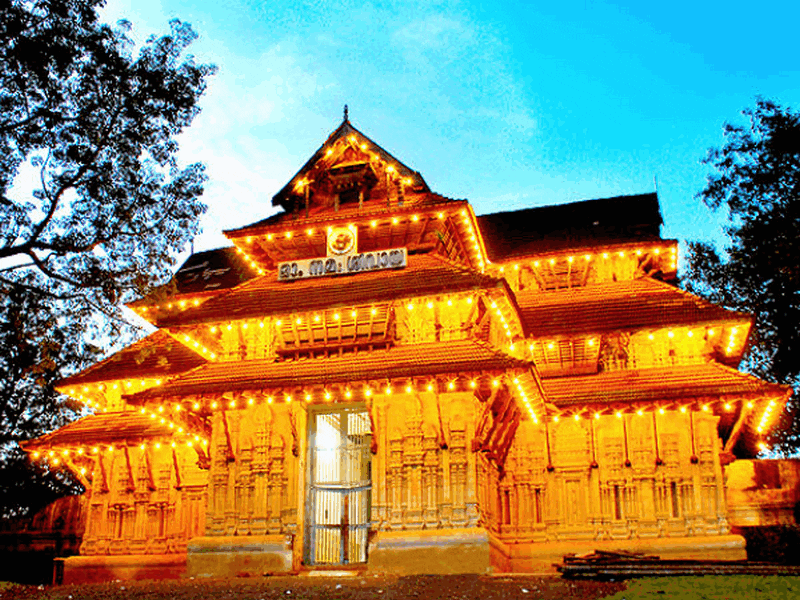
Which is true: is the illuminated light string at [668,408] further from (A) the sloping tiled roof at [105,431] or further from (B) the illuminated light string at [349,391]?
(A) the sloping tiled roof at [105,431]

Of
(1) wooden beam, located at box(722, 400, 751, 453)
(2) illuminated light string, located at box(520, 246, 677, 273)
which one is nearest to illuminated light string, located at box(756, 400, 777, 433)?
(1) wooden beam, located at box(722, 400, 751, 453)

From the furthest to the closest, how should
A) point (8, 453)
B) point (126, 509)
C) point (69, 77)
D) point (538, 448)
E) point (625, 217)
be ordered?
point (8, 453), point (625, 217), point (126, 509), point (538, 448), point (69, 77)

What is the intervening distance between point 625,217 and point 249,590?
15.5m

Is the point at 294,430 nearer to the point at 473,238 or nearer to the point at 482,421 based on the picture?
the point at 482,421

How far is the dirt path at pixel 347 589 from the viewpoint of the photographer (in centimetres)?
1216

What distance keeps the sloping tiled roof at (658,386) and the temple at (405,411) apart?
6 cm

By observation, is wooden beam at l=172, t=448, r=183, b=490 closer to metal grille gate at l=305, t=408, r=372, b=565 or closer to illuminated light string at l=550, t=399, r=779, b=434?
metal grille gate at l=305, t=408, r=372, b=565

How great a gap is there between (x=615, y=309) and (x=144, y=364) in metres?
13.0

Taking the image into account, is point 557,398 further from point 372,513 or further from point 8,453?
point 8,453

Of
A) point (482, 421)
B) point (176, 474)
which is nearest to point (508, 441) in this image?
point (482, 421)

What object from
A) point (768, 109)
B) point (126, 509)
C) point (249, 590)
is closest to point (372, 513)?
point (249, 590)

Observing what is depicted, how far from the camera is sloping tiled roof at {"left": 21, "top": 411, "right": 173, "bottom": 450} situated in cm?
2044

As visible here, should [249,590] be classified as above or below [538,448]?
below

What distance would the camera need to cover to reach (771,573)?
12977mm
